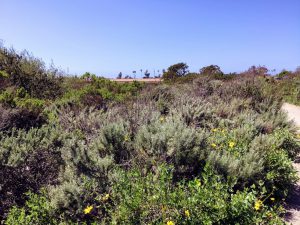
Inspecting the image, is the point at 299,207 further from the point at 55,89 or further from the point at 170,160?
the point at 55,89

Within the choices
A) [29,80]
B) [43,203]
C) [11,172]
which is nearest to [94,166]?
[43,203]

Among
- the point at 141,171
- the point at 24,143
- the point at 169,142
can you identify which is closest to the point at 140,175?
the point at 141,171

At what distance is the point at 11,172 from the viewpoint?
3.93m

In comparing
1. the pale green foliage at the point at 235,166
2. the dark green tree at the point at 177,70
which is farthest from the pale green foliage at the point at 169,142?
the dark green tree at the point at 177,70

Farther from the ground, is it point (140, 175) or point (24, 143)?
point (24, 143)

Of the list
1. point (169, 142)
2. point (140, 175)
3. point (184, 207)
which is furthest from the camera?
point (169, 142)

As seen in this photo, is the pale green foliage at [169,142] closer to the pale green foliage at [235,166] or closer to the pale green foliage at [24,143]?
the pale green foliage at [235,166]

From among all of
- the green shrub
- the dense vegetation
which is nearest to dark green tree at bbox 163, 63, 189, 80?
the dense vegetation

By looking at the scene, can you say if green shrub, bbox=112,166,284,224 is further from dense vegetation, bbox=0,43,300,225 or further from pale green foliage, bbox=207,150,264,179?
pale green foliage, bbox=207,150,264,179

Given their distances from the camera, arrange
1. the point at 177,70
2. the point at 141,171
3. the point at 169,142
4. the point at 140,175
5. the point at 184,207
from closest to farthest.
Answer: the point at 184,207 → the point at 140,175 → the point at 141,171 → the point at 169,142 → the point at 177,70

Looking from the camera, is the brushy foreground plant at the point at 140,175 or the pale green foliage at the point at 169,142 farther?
the pale green foliage at the point at 169,142

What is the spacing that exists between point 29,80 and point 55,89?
117 centimetres

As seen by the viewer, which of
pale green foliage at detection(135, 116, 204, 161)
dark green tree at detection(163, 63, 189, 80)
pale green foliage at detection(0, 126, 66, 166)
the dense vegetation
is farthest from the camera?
dark green tree at detection(163, 63, 189, 80)

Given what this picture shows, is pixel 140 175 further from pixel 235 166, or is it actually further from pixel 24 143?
pixel 24 143
